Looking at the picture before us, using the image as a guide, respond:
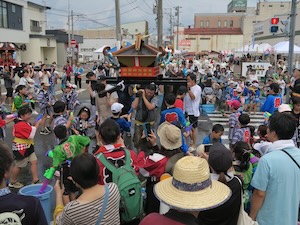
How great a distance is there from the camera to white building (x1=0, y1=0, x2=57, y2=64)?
3416 centimetres

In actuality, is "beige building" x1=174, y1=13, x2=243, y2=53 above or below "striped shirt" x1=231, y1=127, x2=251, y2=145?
above

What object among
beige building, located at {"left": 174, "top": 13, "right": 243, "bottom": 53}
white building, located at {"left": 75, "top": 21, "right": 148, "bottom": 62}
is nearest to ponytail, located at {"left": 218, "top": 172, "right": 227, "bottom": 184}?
white building, located at {"left": 75, "top": 21, "right": 148, "bottom": 62}

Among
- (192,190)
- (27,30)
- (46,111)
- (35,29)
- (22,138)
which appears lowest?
(46,111)

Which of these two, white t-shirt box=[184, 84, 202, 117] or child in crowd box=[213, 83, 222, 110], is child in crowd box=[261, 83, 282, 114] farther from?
child in crowd box=[213, 83, 222, 110]

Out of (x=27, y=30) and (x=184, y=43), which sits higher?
(x=184, y=43)

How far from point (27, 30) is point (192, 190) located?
40.5m

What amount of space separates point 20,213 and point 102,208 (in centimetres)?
58

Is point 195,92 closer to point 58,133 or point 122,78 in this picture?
point 122,78

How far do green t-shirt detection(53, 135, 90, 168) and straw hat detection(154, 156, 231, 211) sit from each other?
2.32m

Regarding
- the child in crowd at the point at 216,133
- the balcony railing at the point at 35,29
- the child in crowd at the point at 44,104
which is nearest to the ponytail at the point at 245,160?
the child in crowd at the point at 216,133

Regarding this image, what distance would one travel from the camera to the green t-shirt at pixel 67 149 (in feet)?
13.5

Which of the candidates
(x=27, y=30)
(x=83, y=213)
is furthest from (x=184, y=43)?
(x=83, y=213)

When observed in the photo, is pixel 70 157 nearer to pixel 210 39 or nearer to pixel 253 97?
pixel 253 97

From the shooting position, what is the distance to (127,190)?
2.85 m
